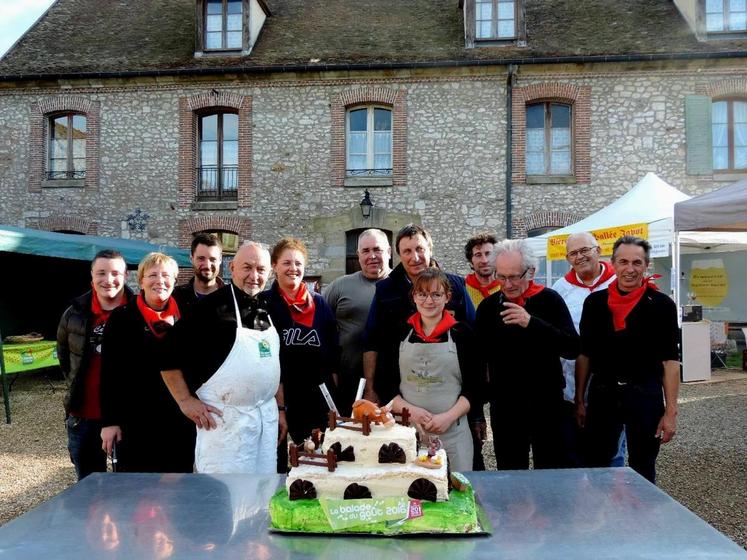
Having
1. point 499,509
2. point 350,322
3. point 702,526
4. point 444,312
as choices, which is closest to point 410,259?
point 444,312

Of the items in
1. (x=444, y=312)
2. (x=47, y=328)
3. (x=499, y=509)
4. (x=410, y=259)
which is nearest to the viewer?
(x=499, y=509)

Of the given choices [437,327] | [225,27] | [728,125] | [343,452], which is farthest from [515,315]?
[225,27]

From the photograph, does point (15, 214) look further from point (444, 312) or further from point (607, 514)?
point (607, 514)

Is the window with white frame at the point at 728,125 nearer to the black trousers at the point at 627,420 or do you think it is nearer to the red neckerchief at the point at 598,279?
the red neckerchief at the point at 598,279

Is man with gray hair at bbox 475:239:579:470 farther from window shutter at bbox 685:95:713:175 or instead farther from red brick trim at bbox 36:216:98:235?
red brick trim at bbox 36:216:98:235

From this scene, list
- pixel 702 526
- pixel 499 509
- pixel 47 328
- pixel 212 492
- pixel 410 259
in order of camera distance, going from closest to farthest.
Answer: pixel 702 526
pixel 499 509
pixel 212 492
pixel 410 259
pixel 47 328

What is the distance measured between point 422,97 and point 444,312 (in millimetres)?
10218

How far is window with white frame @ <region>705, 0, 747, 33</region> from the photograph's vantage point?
40.5ft

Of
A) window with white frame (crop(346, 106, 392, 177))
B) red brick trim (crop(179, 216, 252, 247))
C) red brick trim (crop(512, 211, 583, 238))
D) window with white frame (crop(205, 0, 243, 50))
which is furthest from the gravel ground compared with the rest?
window with white frame (crop(205, 0, 243, 50))

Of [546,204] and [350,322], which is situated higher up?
[546,204]

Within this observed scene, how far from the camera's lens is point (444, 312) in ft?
10.2

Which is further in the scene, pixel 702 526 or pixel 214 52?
pixel 214 52

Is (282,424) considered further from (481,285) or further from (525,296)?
(481,285)

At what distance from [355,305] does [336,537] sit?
6.93ft
